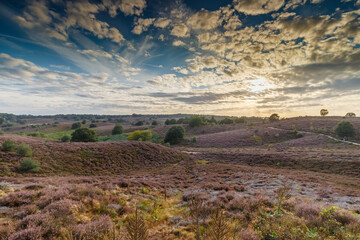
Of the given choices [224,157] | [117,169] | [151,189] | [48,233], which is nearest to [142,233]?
[48,233]

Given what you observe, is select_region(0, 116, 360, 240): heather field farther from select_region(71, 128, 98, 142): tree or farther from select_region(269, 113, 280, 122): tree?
select_region(269, 113, 280, 122): tree

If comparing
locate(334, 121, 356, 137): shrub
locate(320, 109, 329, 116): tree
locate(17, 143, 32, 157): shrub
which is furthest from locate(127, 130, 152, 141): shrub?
locate(320, 109, 329, 116): tree

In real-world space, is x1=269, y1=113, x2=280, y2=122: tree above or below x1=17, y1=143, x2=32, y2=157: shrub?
above

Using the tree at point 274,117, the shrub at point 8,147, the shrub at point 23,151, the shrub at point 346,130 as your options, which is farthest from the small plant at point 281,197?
the tree at point 274,117

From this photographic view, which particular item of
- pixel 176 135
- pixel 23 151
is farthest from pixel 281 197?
pixel 176 135

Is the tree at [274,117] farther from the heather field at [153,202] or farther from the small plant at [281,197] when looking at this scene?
the small plant at [281,197]

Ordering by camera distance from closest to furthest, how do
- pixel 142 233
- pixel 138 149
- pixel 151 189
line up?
pixel 142 233, pixel 151 189, pixel 138 149

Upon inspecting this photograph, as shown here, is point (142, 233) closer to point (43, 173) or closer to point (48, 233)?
point (48, 233)

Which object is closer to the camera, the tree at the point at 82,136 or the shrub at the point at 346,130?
the tree at the point at 82,136

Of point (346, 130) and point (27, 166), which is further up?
point (346, 130)

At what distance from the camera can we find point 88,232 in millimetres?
4551

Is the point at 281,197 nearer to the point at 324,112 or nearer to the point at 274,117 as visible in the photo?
the point at 274,117

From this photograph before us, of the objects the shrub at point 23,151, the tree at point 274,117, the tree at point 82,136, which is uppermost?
the tree at point 274,117

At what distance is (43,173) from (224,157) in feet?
94.7
